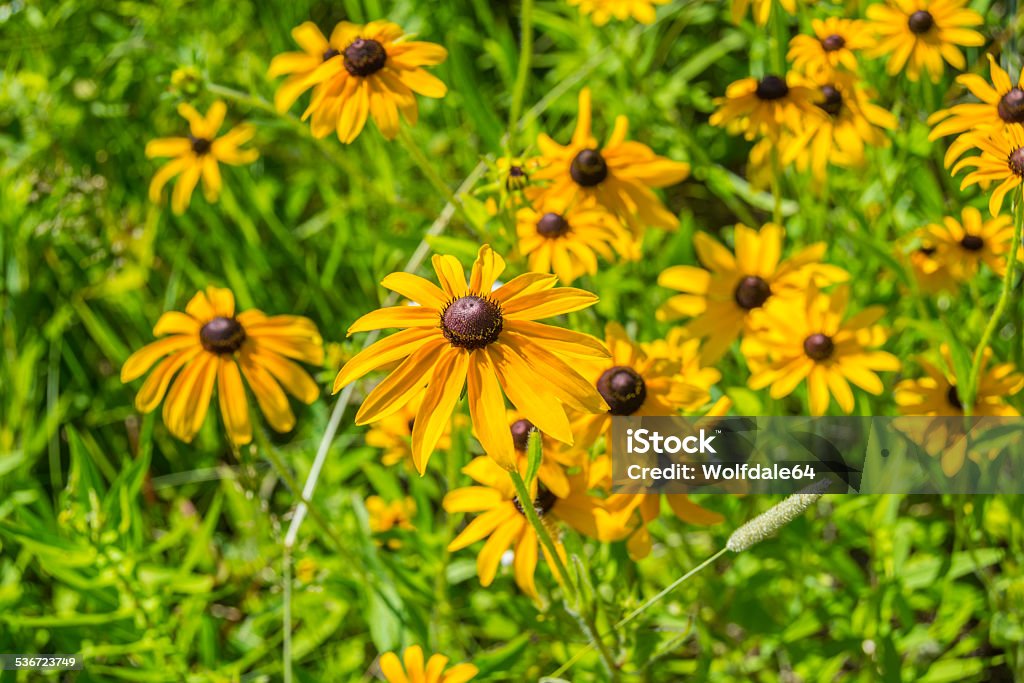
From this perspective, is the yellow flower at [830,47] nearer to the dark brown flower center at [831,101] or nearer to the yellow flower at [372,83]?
the dark brown flower center at [831,101]

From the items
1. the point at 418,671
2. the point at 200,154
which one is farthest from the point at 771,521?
the point at 200,154

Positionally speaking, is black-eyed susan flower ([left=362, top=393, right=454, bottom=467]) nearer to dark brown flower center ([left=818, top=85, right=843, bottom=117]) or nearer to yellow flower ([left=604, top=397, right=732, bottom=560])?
yellow flower ([left=604, top=397, right=732, bottom=560])

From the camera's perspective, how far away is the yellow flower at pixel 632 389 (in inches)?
57.6

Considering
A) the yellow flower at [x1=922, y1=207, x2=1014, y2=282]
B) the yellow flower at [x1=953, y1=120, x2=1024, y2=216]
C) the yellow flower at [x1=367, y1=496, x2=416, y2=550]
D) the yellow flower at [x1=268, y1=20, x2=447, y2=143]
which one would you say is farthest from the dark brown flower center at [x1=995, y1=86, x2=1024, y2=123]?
the yellow flower at [x1=367, y1=496, x2=416, y2=550]

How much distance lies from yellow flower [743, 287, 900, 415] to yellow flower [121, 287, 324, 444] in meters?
0.85

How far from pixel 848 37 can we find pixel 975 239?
1.67ft

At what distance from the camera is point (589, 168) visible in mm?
1733

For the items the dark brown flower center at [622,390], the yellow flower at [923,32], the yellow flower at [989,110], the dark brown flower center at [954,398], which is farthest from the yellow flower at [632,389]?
the yellow flower at [923,32]

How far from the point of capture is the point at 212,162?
230 cm

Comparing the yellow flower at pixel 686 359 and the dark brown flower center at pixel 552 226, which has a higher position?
the dark brown flower center at pixel 552 226

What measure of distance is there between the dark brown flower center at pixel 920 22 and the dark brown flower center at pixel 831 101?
7.3 inches

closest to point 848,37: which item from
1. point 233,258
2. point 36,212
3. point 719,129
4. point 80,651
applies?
point 719,129

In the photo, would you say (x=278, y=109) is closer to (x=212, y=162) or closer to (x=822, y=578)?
(x=212, y=162)

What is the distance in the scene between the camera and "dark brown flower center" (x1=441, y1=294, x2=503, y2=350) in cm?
118
